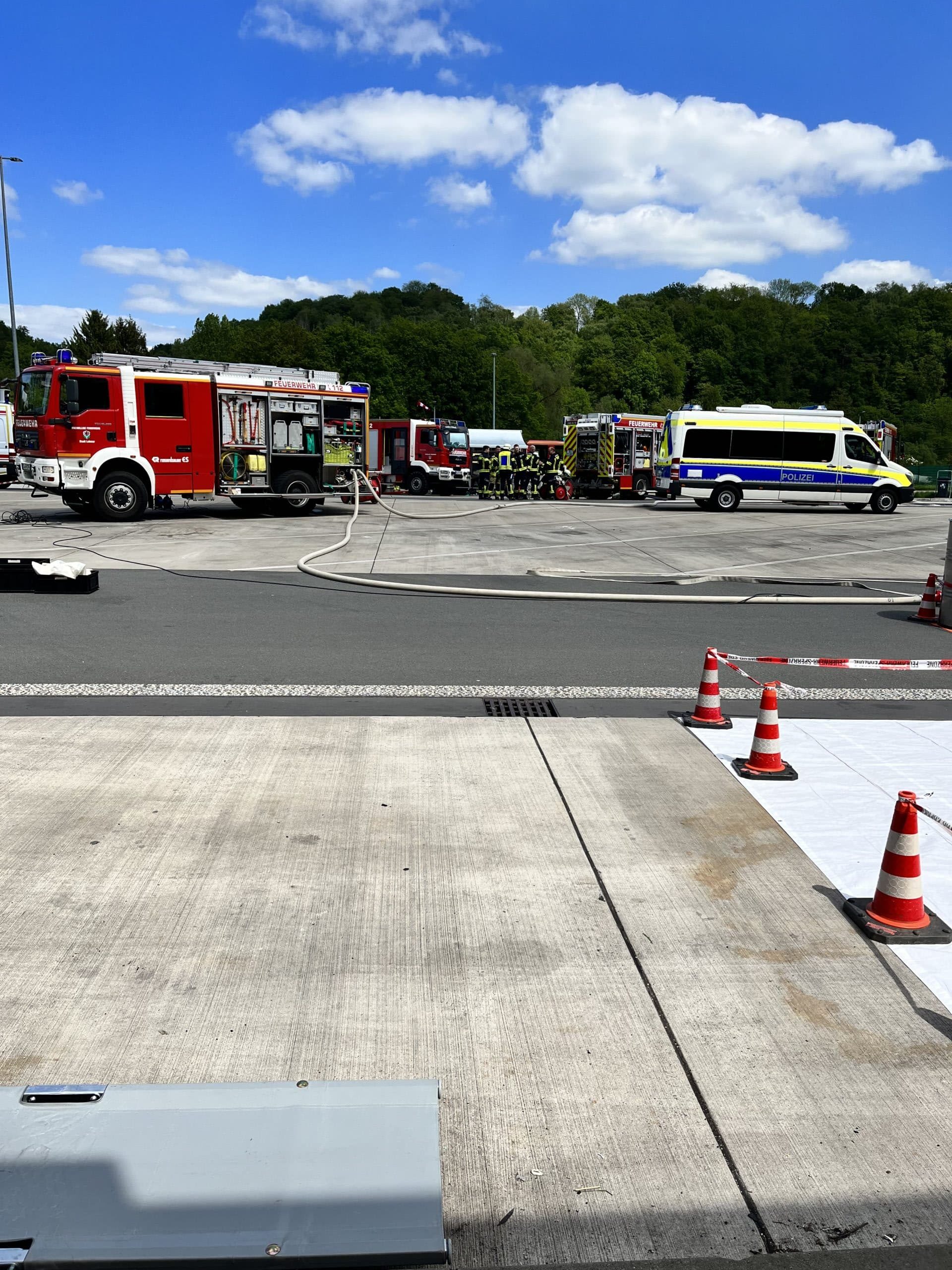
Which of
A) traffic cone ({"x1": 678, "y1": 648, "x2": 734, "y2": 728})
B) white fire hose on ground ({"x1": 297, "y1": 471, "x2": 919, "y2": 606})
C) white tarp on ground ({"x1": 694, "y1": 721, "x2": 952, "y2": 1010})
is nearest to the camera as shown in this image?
white tarp on ground ({"x1": 694, "y1": 721, "x2": 952, "y2": 1010})

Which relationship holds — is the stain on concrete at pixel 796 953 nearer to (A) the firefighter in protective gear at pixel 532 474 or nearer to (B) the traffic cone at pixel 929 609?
(B) the traffic cone at pixel 929 609

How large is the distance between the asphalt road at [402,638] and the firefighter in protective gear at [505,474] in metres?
25.0

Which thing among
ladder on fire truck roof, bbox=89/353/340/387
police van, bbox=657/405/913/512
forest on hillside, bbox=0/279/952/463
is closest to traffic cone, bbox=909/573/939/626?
ladder on fire truck roof, bbox=89/353/340/387

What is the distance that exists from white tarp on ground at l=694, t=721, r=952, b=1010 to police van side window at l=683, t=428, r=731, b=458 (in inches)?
940

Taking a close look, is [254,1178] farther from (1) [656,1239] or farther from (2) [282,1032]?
(1) [656,1239]

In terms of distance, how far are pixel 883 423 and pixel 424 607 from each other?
35176mm

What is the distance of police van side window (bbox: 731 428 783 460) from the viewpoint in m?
31.0

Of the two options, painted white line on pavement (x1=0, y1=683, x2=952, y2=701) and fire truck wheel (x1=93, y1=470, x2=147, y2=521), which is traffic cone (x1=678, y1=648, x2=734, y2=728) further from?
fire truck wheel (x1=93, y1=470, x2=147, y2=521)

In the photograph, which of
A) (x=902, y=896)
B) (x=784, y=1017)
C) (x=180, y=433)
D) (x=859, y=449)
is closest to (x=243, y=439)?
(x=180, y=433)

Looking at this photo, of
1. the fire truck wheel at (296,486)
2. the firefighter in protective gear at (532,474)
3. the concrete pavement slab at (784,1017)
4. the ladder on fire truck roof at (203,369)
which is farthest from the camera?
the firefighter in protective gear at (532,474)

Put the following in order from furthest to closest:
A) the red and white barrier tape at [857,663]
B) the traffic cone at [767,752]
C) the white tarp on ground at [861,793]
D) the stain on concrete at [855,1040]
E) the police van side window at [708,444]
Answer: the police van side window at [708,444] → the red and white barrier tape at [857,663] → the traffic cone at [767,752] → the white tarp on ground at [861,793] → the stain on concrete at [855,1040]

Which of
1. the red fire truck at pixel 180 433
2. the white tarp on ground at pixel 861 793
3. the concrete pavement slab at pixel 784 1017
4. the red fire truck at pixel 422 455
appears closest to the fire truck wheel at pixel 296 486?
the red fire truck at pixel 180 433

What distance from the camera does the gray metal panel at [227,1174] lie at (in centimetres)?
253

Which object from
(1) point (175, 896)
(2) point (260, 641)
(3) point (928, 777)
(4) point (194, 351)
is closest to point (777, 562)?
(2) point (260, 641)
